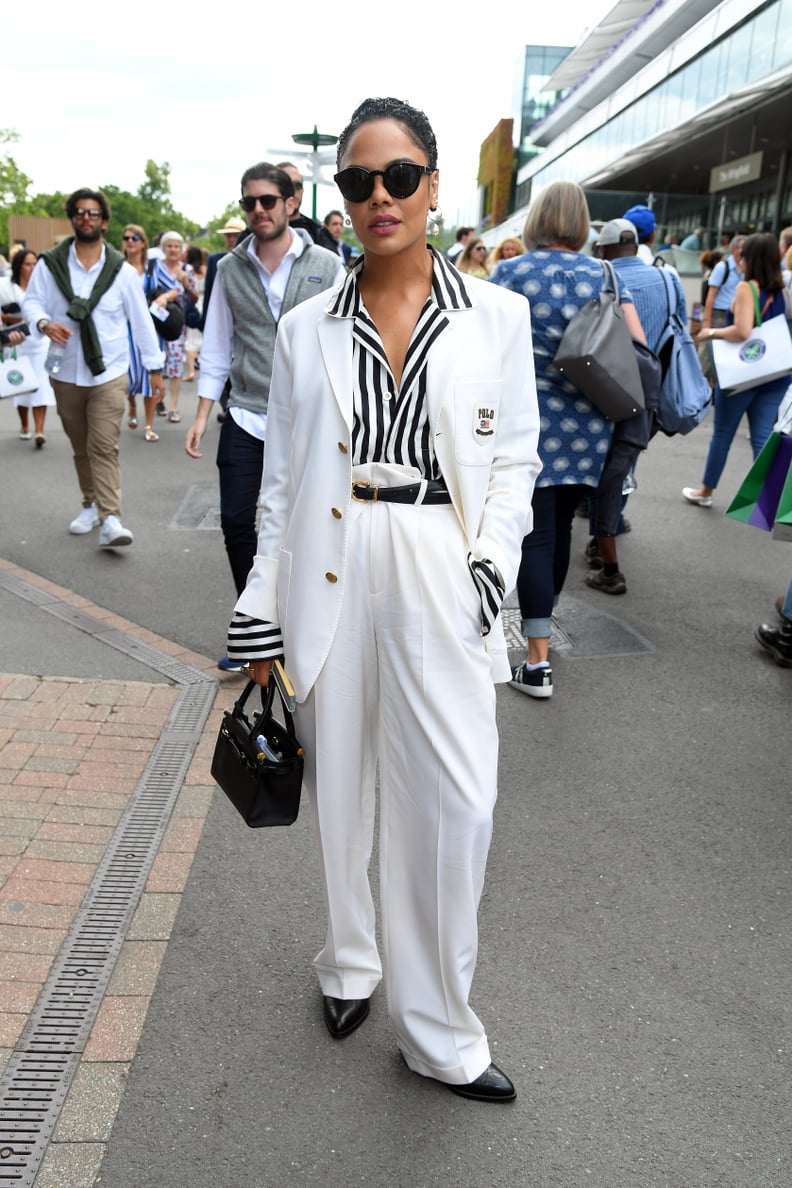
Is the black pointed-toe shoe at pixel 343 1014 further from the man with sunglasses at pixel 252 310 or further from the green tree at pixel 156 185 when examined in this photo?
the green tree at pixel 156 185

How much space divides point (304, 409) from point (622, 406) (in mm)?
3137

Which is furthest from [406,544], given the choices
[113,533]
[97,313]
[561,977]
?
[97,313]

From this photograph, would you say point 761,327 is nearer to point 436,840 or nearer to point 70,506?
point 70,506

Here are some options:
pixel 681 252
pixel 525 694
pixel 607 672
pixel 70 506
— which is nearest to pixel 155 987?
pixel 525 694

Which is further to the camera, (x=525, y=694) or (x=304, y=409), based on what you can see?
(x=525, y=694)

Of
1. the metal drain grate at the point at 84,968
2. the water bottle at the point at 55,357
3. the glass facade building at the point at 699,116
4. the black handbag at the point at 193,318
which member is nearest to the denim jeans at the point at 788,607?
the metal drain grate at the point at 84,968

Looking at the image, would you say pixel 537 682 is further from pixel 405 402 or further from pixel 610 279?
pixel 405 402

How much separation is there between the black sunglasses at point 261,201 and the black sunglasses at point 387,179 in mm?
2443

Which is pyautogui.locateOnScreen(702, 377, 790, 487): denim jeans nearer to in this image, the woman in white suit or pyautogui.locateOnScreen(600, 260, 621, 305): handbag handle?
pyautogui.locateOnScreen(600, 260, 621, 305): handbag handle

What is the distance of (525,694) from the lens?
512 cm

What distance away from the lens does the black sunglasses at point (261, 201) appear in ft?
14.9

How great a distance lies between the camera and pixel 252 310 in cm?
476

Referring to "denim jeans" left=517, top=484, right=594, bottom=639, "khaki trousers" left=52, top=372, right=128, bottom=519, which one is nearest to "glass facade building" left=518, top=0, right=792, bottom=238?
"khaki trousers" left=52, top=372, right=128, bottom=519

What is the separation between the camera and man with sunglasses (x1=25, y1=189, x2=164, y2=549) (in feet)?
23.2
